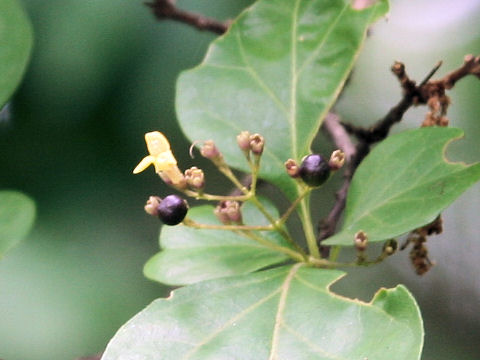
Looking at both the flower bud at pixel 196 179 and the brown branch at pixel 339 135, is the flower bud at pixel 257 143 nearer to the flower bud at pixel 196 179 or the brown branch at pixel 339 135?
the flower bud at pixel 196 179

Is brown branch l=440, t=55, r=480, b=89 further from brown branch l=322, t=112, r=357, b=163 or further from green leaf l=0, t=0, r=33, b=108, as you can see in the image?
green leaf l=0, t=0, r=33, b=108

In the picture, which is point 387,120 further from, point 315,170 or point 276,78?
point 315,170

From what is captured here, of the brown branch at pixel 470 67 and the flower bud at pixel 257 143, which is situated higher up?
the brown branch at pixel 470 67

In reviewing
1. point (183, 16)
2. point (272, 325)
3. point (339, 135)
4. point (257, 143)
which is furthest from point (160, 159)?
point (183, 16)

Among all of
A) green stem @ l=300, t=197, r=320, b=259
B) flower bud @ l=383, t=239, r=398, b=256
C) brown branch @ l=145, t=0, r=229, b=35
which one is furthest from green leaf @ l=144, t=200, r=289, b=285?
brown branch @ l=145, t=0, r=229, b=35

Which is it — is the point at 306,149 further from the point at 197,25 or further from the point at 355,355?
the point at 197,25

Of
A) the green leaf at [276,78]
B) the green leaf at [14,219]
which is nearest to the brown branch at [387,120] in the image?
the green leaf at [276,78]

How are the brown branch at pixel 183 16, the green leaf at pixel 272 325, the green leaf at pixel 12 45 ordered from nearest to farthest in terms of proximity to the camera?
1. the green leaf at pixel 272 325
2. the green leaf at pixel 12 45
3. the brown branch at pixel 183 16
